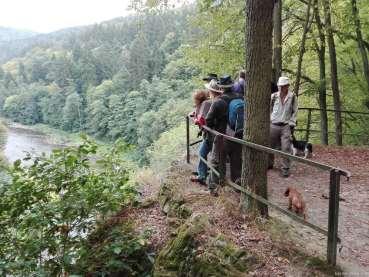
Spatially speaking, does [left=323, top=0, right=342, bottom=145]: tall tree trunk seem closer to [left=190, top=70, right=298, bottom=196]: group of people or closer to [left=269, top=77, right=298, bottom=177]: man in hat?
[left=269, top=77, right=298, bottom=177]: man in hat

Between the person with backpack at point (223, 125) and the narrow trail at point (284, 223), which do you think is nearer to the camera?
the narrow trail at point (284, 223)

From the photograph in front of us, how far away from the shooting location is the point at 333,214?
4211mm

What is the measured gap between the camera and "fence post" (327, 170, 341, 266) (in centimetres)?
407

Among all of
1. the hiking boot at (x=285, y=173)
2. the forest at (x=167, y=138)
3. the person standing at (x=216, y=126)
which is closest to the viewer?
the forest at (x=167, y=138)

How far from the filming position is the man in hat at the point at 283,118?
8.14 m

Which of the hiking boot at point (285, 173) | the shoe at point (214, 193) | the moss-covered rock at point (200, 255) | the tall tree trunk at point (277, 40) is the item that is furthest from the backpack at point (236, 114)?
the tall tree trunk at point (277, 40)

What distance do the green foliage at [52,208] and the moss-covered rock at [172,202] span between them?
0.81m

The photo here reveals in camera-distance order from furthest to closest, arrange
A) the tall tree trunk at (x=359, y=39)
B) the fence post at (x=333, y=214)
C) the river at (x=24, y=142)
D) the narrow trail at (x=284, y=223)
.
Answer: the river at (x=24, y=142) < the tall tree trunk at (x=359, y=39) < the narrow trail at (x=284, y=223) < the fence post at (x=333, y=214)

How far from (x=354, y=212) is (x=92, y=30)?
154 m

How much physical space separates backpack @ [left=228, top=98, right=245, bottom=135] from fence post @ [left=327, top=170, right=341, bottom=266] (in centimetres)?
279

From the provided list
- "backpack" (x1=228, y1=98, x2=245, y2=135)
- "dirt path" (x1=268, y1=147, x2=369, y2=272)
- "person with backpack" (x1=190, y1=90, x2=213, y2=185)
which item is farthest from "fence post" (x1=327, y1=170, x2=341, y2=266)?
"person with backpack" (x1=190, y1=90, x2=213, y2=185)

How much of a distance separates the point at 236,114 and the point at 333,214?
289 cm

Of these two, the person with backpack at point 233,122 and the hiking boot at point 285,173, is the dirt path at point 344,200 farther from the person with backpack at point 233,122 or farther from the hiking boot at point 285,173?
the person with backpack at point 233,122

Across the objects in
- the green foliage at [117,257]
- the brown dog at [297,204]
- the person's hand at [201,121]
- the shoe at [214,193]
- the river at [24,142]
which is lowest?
the river at [24,142]
